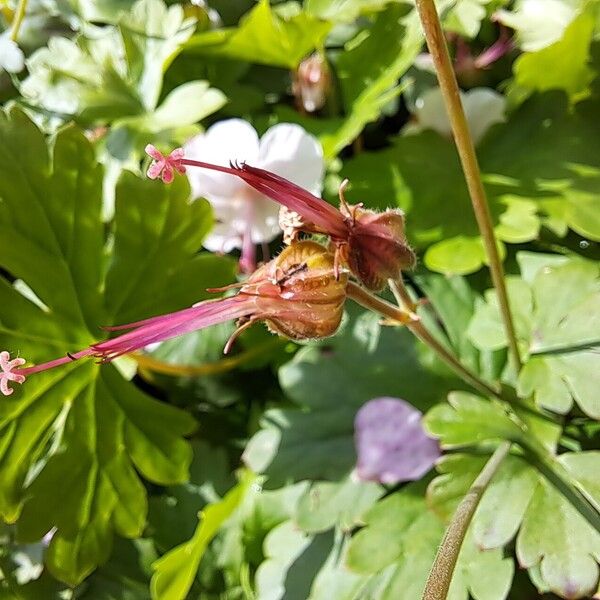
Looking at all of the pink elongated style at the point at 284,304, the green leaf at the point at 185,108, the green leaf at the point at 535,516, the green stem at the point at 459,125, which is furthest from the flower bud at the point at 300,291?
the green leaf at the point at 185,108

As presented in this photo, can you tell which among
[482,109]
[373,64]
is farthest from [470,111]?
[373,64]

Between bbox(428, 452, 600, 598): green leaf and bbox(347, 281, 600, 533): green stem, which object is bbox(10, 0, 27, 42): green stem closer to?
bbox(347, 281, 600, 533): green stem

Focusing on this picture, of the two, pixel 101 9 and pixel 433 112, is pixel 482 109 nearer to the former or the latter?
pixel 433 112

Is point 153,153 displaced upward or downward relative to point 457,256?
upward

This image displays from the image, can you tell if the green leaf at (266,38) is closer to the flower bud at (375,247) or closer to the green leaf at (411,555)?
the flower bud at (375,247)

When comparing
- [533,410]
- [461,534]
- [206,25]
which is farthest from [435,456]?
[206,25]

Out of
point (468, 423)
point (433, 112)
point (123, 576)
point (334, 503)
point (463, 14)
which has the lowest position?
point (123, 576)
